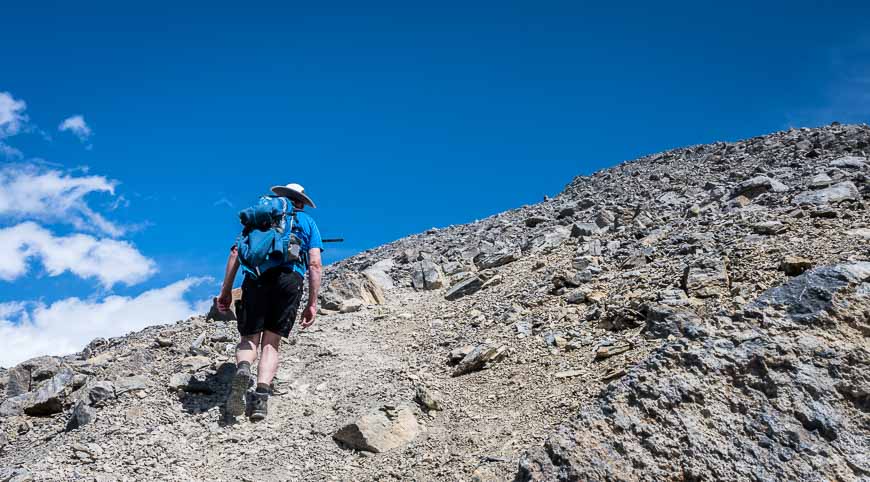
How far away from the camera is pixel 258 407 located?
690cm

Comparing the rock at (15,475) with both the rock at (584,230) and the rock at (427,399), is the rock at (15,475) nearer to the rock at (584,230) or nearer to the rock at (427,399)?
the rock at (427,399)

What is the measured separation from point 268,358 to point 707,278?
5.29 meters

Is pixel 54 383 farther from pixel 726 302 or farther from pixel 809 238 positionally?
pixel 809 238

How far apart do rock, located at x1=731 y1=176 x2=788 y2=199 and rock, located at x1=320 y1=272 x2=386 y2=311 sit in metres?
7.28

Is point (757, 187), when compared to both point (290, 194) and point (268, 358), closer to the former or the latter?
point (290, 194)

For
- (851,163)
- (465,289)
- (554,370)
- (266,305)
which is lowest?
(554,370)

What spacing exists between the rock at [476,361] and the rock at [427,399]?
74 cm

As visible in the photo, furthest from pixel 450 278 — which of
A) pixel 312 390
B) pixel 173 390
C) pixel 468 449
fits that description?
A: pixel 468 449

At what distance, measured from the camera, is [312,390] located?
7.64 metres

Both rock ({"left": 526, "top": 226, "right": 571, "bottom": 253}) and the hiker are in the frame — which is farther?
rock ({"left": 526, "top": 226, "right": 571, "bottom": 253})

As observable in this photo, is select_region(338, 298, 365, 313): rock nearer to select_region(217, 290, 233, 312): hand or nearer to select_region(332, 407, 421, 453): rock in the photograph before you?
select_region(217, 290, 233, 312): hand

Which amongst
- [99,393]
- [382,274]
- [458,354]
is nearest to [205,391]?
[99,393]

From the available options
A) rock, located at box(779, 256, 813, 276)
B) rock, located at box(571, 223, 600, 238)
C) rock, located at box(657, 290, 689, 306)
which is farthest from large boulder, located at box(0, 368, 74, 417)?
rock, located at box(571, 223, 600, 238)

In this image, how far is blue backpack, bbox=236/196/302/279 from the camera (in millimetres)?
7156
